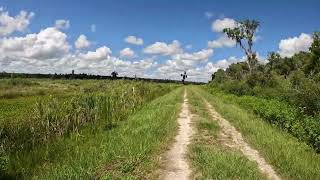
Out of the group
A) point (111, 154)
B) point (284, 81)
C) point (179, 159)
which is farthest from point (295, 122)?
point (284, 81)

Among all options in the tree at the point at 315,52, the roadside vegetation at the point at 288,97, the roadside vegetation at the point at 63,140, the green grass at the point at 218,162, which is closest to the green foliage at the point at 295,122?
the roadside vegetation at the point at 288,97

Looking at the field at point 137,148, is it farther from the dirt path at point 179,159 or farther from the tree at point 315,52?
the tree at point 315,52

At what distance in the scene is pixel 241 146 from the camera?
1349cm

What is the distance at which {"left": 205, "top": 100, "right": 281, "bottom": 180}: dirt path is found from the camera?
10295 mm

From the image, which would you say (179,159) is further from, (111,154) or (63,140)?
(63,140)

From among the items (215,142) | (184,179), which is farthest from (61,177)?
(215,142)

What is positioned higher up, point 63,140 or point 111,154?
point 111,154

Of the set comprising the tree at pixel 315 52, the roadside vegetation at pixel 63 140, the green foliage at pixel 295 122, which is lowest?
the roadside vegetation at pixel 63 140

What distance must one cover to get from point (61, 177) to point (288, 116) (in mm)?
11100

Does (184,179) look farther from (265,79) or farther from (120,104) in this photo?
(265,79)

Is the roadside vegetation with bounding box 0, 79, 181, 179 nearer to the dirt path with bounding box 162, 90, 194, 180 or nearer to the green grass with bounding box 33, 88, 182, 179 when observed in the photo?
the green grass with bounding box 33, 88, 182, 179

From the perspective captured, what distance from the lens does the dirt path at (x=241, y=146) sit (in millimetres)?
10295

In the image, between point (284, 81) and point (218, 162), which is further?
point (284, 81)

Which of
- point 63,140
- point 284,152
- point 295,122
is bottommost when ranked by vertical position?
point 63,140
